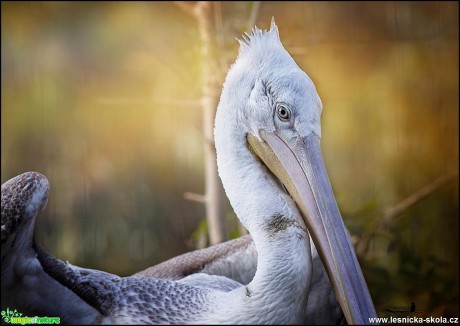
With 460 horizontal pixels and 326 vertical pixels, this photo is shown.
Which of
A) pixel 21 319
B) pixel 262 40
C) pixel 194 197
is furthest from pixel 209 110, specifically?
pixel 21 319

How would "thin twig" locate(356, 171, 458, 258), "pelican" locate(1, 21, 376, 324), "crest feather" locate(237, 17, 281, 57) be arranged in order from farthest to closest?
"thin twig" locate(356, 171, 458, 258) < "crest feather" locate(237, 17, 281, 57) < "pelican" locate(1, 21, 376, 324)

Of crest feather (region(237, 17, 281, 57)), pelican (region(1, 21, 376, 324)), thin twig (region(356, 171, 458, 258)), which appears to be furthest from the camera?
thin twig (region(356, 171, 458, 258))

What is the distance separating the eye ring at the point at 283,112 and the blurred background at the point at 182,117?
1.37 meters

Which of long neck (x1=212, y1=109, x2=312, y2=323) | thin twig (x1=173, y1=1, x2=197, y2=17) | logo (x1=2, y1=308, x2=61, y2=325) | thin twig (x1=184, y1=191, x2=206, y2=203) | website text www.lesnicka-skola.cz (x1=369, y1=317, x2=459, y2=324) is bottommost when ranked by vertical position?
website text www.lesnicka-skola.cz (x1=369, y1=317, x2=459, y2=324)

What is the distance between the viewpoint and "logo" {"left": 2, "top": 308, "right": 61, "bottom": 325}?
4.72 ft

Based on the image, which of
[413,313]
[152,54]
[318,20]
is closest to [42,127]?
[152,54]

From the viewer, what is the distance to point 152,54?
3.03 meters

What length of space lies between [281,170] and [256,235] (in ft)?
0.50

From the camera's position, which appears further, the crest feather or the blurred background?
the blurred background

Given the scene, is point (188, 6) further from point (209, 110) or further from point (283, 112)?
point (283, 112)

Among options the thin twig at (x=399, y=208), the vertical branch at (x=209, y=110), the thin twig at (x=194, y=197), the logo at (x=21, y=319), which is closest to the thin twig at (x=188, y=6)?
the vertical branch at (x=209, y=110)

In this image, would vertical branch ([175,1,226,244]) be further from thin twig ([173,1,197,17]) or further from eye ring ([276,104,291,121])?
eye ring ([276,104,291,121])

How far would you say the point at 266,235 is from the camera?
1.49 m

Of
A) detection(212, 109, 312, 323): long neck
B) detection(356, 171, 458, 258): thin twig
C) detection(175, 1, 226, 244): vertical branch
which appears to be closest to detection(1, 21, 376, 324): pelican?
detection(212, 109, 312, 323): long neck
